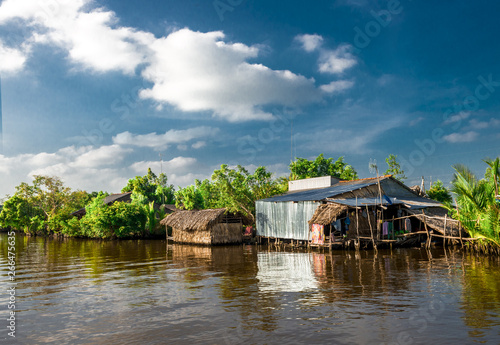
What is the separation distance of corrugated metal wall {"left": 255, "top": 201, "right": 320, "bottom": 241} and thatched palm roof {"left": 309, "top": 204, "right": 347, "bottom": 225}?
820 millimetres

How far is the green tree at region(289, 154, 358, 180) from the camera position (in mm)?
47644

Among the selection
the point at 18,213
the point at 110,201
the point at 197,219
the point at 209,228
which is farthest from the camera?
the point at 18,213

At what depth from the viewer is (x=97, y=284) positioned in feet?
44.9

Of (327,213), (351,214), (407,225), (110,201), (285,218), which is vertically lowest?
(407,225)

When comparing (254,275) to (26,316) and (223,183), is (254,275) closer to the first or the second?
(26,316)

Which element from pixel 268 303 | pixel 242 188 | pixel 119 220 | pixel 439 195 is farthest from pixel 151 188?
pixel 268 303

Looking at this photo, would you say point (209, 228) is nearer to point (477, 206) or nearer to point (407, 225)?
point (407, 225)

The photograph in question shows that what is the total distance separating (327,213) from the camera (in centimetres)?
2295

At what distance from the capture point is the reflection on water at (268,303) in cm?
780

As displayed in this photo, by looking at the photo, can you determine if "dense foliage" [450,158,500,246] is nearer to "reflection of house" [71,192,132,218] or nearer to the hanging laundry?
the hanging laundry

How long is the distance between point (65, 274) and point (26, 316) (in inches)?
280

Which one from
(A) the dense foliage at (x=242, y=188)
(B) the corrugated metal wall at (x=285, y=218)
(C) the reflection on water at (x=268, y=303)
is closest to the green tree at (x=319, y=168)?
(A) the dense foliage at (x=242, y=188)

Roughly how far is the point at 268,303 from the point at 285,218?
17.2 m

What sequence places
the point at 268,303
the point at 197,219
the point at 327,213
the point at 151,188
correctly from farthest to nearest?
the point at 151,188
the point at 197,219
the point at 327,213
the point at 268,303
